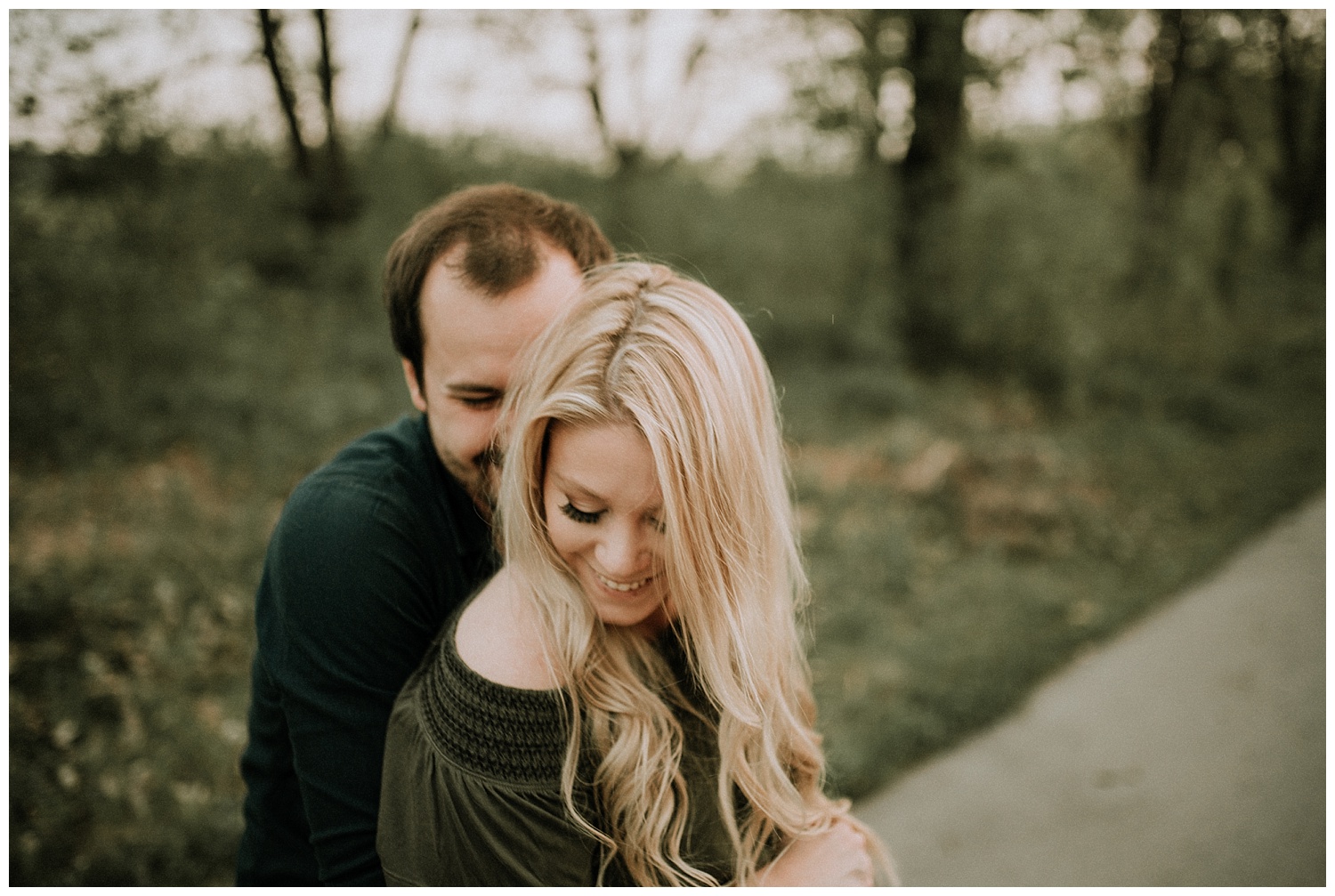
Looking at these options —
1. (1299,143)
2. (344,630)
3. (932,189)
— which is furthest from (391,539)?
(932,189)

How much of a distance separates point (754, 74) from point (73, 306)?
4831 mm

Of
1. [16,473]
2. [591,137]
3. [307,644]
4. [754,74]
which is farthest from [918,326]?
[307,644]

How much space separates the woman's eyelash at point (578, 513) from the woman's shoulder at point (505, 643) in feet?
0.53

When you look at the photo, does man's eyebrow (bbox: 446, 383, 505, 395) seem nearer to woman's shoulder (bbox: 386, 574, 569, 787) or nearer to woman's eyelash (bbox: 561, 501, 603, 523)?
woman's eyelash (bbox: 561, 501, 603, 523)

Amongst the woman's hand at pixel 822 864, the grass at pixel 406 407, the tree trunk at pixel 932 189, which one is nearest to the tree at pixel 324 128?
the grass at pixel 406 407

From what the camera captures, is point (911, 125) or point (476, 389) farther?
point (911, 125)

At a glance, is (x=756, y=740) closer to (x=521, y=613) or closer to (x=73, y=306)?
(x=521, y=613)

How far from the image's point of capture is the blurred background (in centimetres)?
354

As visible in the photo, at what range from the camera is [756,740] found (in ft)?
4.88

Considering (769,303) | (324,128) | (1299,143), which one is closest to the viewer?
(1299,143)

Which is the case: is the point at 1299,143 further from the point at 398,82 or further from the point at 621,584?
the point at 621,584

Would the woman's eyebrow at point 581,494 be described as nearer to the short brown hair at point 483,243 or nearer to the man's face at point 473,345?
the man's face at point 473,345

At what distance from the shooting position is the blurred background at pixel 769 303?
11.6ft

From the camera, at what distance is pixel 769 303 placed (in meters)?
8.79
